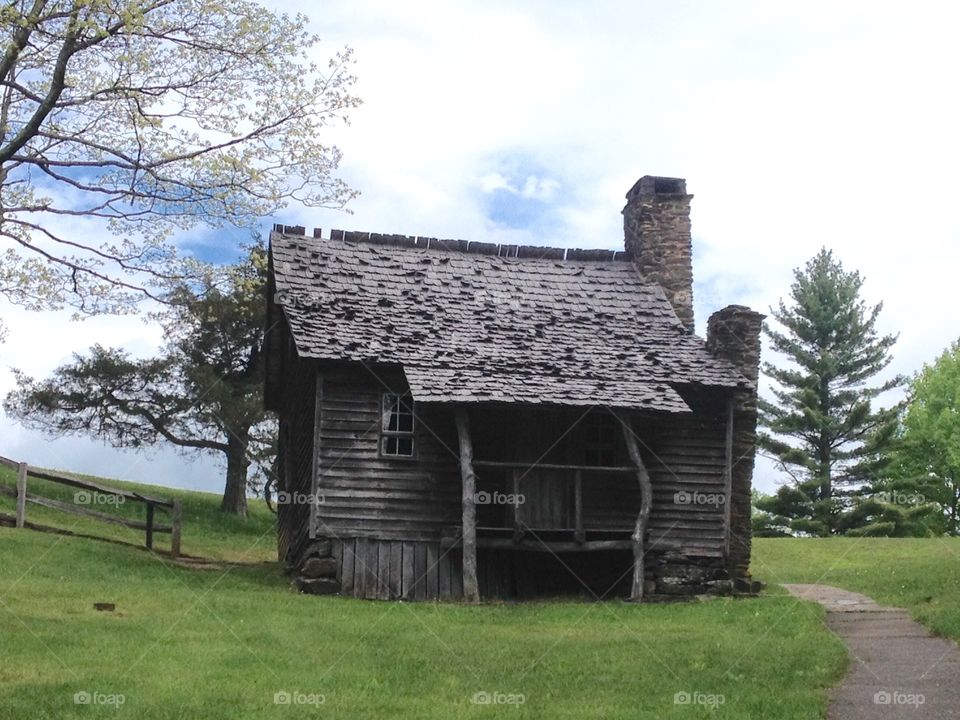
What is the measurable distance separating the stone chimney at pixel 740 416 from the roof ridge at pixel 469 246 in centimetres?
427

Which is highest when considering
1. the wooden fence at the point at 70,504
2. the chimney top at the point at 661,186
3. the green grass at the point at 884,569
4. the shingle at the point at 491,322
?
the chimney top at the point at 661,186

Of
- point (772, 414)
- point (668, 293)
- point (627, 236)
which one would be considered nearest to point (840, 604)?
point (668, 293)

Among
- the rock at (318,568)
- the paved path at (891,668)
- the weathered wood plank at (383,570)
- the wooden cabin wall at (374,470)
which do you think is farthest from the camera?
the wooden cabin wall at (374,470)

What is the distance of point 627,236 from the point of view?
27.6 metres

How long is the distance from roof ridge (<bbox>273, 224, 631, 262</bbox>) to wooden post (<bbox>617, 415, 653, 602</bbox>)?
21.8 feet

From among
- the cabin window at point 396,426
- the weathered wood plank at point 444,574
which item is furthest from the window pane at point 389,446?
the weathered wood plank at point 444,574

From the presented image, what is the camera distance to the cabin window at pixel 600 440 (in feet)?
74.5

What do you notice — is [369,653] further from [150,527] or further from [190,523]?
[190,523]

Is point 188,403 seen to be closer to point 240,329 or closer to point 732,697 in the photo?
point 240,329

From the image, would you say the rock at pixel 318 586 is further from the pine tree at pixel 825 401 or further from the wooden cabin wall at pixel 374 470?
the pine tree at pixel 825 401

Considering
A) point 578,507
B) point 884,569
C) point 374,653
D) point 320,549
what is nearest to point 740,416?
point 578,507

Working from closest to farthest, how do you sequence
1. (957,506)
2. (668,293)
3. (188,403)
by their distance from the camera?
(668,293)
(188,403)
(957,506)

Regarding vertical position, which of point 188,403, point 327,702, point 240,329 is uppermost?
point 240,329

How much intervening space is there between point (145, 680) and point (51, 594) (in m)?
6.63
